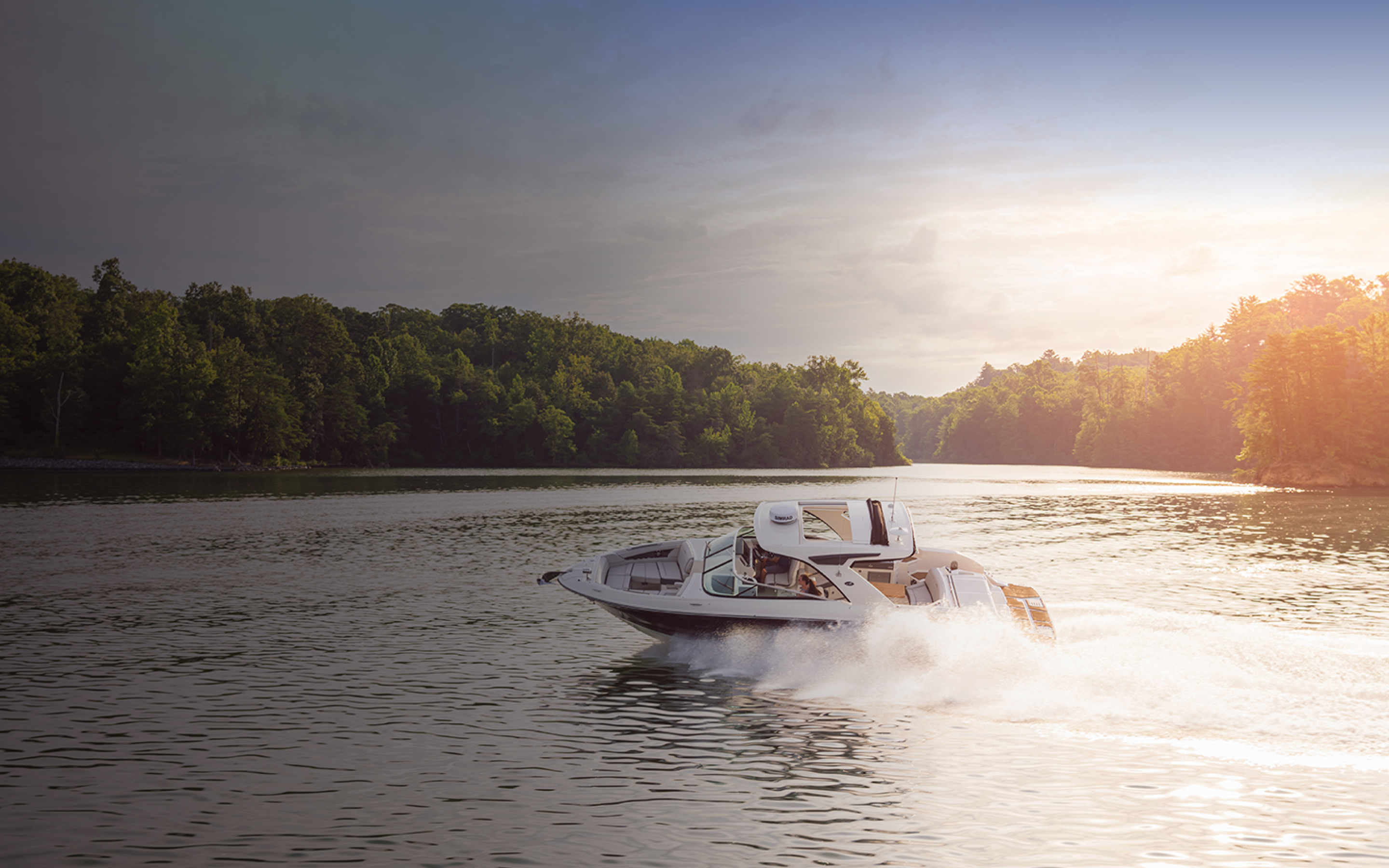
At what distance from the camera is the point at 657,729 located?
12406 millimetres

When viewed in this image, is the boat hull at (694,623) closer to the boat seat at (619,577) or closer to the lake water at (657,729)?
the lake water at (657,729)

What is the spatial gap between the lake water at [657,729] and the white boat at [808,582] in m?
0.50

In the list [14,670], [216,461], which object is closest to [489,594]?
[14,670]

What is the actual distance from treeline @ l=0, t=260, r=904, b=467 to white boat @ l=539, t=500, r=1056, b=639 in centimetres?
10682

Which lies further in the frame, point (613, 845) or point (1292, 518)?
point (1292, 518)

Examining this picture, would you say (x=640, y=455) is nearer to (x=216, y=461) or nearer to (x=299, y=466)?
(x=299, y=466)

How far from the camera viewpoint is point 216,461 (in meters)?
110

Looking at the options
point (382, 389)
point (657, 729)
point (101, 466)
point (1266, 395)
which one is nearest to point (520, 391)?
point (382, 389)

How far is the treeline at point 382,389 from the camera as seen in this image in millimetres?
106812

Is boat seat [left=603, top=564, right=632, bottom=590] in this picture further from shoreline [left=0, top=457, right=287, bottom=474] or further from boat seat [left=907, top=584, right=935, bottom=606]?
shoreline [left=0, top=457, right=287, bottom=474]

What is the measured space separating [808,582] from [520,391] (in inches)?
5765

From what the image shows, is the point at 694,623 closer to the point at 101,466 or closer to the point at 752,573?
the point at 752,573

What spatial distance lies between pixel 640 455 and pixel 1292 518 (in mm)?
113961

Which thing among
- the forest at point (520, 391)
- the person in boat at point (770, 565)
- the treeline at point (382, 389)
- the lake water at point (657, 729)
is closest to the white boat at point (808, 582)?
the person in boat at point (770, 565)
